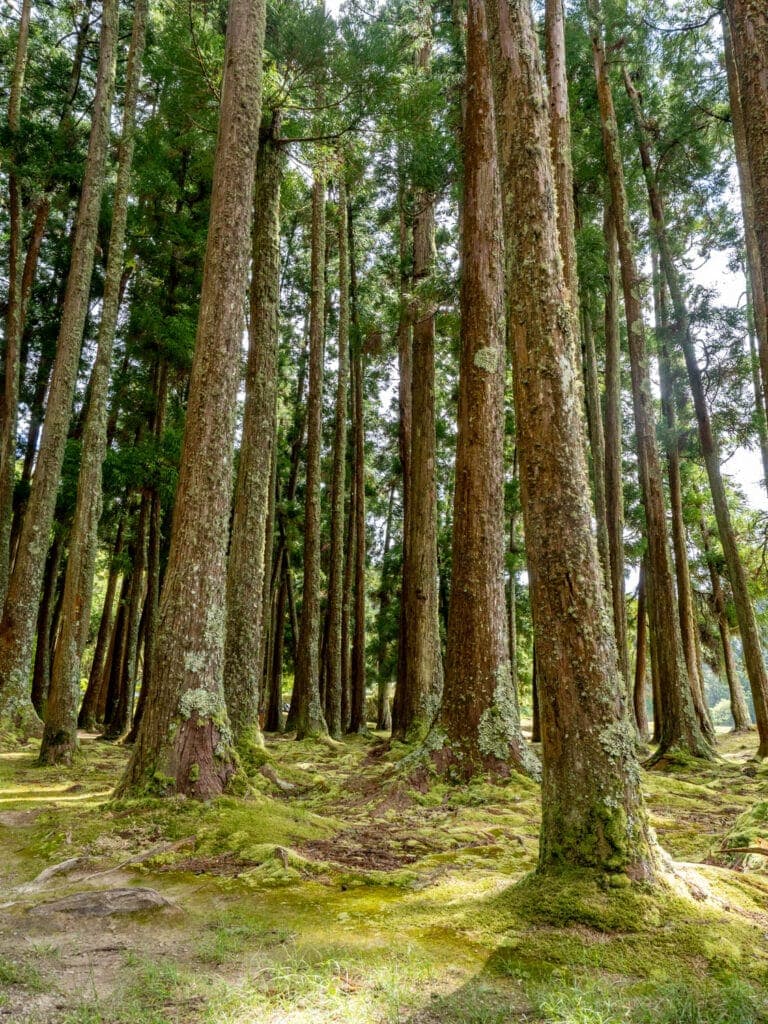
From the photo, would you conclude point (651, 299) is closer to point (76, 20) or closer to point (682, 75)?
point (682, 75)

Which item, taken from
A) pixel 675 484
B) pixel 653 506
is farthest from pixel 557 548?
pixel 675 484

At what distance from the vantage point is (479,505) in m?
7.42

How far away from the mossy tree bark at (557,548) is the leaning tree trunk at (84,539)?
7460 mm

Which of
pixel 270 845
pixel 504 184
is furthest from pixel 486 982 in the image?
pixel 504 184


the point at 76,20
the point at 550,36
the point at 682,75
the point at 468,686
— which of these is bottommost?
the point at 468,686

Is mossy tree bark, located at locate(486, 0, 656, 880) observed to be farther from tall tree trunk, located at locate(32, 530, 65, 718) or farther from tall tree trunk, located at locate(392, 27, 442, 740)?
tall tree trunk, located at locate(32, 530, 65, 718)

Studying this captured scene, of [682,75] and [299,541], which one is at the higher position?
[682,75]

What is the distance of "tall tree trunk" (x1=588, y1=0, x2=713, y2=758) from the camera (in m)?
10.7

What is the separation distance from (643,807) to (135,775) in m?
3.99

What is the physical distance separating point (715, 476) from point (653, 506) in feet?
4.36

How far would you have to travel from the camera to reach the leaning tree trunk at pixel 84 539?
341 inches

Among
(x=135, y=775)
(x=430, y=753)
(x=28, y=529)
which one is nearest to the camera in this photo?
(x=135, y=775)

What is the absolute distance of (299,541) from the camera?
20.2m

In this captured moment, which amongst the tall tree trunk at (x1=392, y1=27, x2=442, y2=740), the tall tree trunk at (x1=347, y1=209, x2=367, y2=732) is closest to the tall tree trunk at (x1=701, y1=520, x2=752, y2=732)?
the tall tree trunk at (x1=347, y1=209, x2=367, y2=732)
